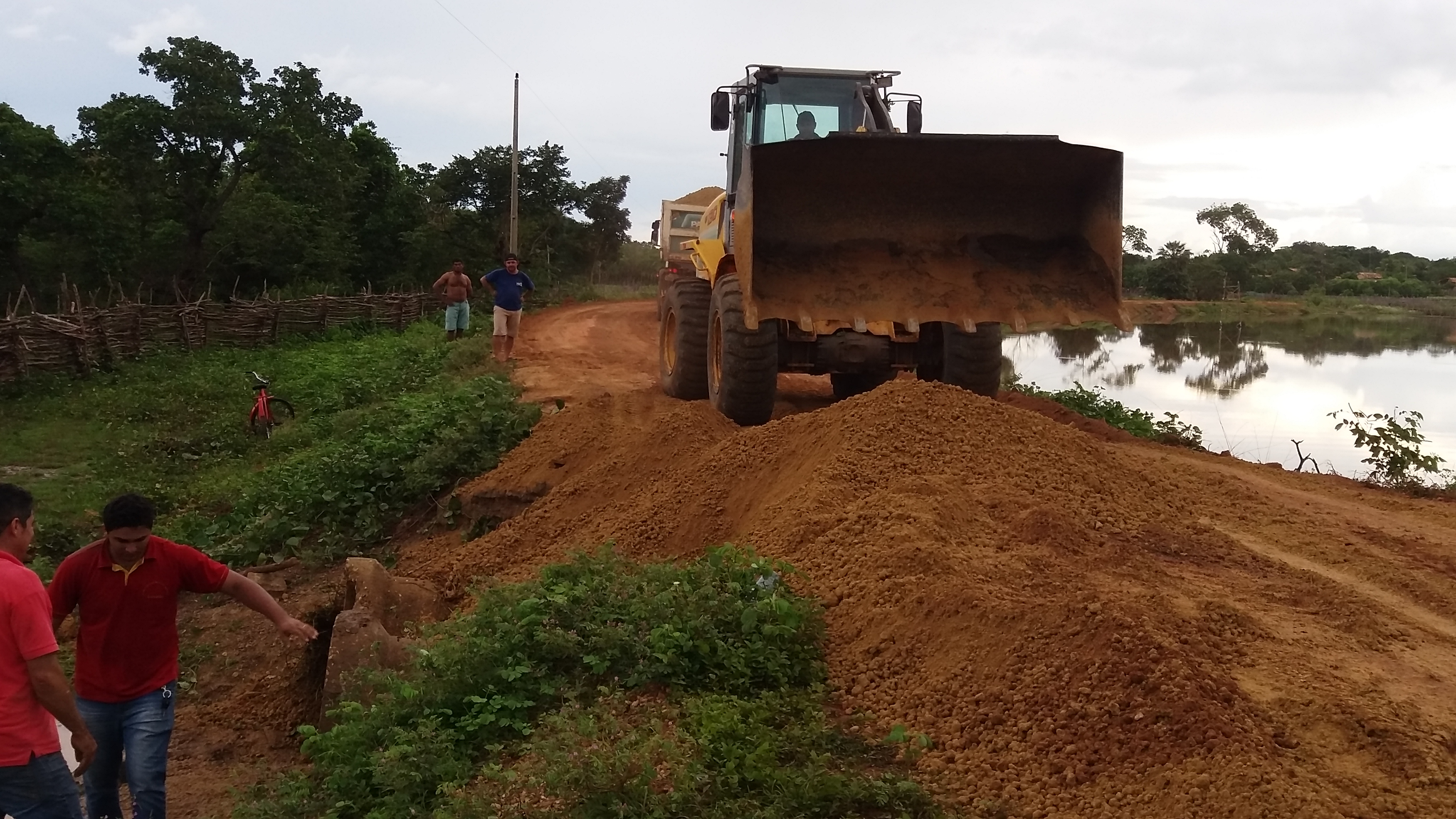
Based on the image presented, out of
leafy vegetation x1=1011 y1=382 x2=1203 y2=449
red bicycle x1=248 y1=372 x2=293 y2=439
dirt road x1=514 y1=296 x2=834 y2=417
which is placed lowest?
red bicycle x1=248 y1=372 x2=293 y2=439

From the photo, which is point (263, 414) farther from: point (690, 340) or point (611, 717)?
point (611, 717)

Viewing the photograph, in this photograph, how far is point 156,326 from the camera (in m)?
19.0

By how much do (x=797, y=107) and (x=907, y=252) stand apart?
2.41 metres

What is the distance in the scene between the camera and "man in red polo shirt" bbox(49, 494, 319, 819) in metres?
4.28

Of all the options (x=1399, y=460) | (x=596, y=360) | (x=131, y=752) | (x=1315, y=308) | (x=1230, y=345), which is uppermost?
(x=1315, y=308)

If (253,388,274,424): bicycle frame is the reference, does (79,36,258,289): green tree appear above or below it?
above

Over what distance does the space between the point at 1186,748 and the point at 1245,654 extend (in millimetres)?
921

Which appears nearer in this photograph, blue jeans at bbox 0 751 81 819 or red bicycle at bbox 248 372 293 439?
blue jeans at bbox 0 751 81 819

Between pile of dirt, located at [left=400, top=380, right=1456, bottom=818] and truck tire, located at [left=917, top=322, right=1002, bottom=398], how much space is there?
109 cm

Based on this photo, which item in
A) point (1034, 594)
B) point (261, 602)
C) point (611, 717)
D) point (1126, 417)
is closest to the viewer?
point (611, 717)

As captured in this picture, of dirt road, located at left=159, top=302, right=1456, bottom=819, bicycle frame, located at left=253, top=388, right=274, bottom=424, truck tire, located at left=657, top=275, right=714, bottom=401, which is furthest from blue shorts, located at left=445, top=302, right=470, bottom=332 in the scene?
dirt road, located at left=159, top=302, right=1456, bottom=819

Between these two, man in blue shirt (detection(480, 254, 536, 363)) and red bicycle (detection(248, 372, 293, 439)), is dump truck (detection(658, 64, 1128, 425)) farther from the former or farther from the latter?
red bicycle (detection(248, 372, 293, 439))

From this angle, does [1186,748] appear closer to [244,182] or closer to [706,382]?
[706,382]

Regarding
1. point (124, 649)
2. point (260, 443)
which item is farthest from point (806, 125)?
point (260, 443)
